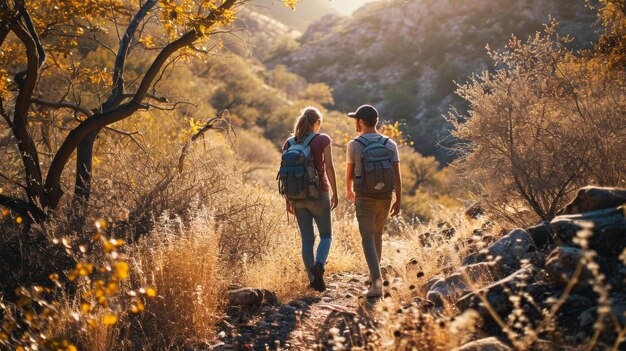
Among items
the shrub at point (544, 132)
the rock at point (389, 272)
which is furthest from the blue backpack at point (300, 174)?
the shrub at point (544, 132)

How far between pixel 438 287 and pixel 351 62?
166 ft

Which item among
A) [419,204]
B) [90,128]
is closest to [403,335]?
[90,128]

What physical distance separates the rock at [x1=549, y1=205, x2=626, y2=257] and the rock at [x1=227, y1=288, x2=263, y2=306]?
8.96 ft

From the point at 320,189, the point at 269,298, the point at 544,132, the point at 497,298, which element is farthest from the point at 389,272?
the point at 497,298

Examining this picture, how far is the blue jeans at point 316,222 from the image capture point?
576cm

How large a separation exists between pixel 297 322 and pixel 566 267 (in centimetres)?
238

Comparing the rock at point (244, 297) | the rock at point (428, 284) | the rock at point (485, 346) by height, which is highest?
the rock at point (244, 297)

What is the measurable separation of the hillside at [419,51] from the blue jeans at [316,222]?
2974 cm

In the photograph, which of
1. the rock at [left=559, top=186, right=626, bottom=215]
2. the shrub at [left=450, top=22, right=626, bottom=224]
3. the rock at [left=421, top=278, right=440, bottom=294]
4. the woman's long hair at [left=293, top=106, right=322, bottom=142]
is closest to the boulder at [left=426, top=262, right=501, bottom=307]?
the rock at [left=421, top=278, right=440, bottom=294]

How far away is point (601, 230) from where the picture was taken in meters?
4.09

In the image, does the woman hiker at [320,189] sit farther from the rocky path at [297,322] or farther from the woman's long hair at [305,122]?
the rocky path at [297,322]

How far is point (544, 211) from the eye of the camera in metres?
6.89

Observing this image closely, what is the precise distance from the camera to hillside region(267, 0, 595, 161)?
4194 cm

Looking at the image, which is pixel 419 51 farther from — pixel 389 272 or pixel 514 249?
pixel 514 249
